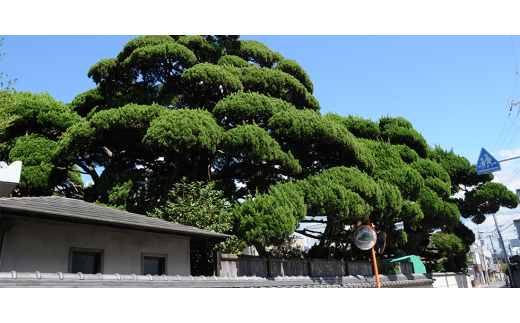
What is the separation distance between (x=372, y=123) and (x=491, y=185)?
12.2 metres

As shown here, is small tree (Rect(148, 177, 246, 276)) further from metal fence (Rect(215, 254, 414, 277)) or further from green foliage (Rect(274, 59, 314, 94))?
green foliage (Rect(274, 59, 314, 94))

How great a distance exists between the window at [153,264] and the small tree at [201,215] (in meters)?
1.46

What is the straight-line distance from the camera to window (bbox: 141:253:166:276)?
7.94 meters

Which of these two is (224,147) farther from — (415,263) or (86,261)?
(415,263)

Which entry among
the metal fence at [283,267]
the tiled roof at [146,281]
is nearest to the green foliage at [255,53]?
the metal fence at [283,267]

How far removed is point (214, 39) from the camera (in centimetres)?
1772

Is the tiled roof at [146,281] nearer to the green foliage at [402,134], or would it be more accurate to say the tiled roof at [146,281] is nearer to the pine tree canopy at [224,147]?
the pine tree canopy at [224,147]

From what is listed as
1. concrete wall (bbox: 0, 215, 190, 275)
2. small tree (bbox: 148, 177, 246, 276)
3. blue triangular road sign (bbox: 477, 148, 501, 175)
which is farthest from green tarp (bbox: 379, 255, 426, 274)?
concrete wall (bbox: 0, 215, 190, 275)

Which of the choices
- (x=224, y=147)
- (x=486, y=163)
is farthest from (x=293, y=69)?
(x=486, y=163)

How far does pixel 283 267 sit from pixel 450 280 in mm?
16696

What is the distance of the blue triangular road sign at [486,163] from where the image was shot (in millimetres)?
9721

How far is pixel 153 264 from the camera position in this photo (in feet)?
26.6

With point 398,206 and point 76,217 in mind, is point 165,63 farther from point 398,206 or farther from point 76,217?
point 398,206

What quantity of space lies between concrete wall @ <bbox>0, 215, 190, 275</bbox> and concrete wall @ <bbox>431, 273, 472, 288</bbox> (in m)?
17.6
